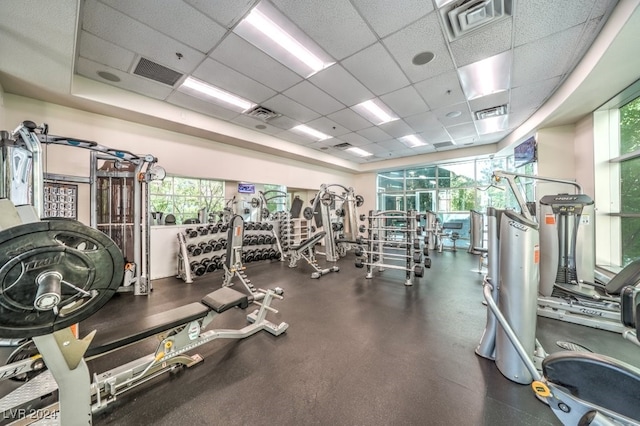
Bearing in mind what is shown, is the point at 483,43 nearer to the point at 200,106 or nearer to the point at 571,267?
the point at 571,267

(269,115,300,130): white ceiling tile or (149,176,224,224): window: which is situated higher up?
(269,115,300,130): white ceiling tile

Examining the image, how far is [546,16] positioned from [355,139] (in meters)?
4.61

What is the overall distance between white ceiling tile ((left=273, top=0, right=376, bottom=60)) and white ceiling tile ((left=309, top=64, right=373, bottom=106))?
46cm

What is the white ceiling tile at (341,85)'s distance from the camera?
3.58 metres

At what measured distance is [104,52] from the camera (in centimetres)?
302

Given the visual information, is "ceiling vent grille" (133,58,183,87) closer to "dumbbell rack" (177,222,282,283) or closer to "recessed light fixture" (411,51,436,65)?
"dumbbell rack" (177,222,282,283)

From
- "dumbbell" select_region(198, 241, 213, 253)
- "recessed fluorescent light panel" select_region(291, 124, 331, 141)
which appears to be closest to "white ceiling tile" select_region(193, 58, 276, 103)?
"recessed fluorescent light panel" select_region(291, 124, 331, 141)

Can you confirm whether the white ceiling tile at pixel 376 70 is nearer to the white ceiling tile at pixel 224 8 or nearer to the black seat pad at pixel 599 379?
the white ceiling tile at pixel 224 8

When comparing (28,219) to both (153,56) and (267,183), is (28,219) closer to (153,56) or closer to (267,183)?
(153,56)

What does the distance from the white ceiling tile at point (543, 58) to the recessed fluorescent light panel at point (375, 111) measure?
2094 millimetres

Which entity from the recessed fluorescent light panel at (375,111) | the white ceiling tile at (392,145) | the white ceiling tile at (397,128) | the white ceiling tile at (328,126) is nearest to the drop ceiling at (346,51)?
the recessed fluorescent light panel at (375,111)

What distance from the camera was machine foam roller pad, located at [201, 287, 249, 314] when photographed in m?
2.01

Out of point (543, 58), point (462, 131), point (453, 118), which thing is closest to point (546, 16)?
point (543, 58)

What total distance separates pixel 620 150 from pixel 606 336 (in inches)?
137
